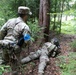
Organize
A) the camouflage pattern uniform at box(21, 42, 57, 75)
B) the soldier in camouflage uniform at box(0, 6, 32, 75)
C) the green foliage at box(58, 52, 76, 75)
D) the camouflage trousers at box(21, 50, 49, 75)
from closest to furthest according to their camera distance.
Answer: the soldier in camouflage uniform at box(0, 6, 32, 75) < the green foliage at box(58, 52, 76, 75) < the camouflage trousers at box(21, 50, 49, 75) < the camouflage pattern uniform at box(21, 42, 57, 75)

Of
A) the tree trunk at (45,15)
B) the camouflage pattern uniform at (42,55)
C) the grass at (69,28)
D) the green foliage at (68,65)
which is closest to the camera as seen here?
the grass at (69,28)

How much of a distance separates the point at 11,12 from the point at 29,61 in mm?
3410

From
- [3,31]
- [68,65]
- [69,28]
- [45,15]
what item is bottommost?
[69,28]

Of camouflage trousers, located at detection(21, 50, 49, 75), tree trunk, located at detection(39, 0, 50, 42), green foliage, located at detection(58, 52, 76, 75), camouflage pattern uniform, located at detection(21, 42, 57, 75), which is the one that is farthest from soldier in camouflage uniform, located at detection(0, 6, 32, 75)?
tree trunk, located at detection(39, 0, 50, 42)

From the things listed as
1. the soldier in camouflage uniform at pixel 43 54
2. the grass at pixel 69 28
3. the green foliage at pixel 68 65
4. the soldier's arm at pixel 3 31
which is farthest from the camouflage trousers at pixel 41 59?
the soldier's arm at pixel 3 31

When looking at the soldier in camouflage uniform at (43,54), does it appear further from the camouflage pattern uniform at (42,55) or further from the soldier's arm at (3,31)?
the soldier's arm at (3,31)

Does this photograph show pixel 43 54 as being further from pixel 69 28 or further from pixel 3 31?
pixel 69 28

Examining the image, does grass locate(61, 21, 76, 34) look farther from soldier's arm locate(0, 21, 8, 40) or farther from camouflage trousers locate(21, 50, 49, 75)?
soldier's arm locate(0, 21, 8, 40)

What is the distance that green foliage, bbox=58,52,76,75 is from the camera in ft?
21.2

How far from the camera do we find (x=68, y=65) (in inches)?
273

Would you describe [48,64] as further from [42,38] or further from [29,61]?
[42,38]

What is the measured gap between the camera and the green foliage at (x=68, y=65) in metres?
6.45

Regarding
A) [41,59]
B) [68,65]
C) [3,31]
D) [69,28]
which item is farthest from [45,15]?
[69,28]

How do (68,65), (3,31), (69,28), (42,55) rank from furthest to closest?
(69,28), (42,55), (68,65), (3,31)
